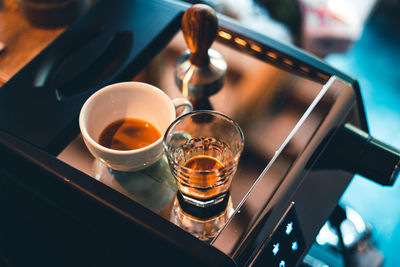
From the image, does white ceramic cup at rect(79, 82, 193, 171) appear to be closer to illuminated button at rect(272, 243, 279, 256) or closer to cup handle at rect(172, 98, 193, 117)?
cup handle at rect(172, 98, 193, 117)

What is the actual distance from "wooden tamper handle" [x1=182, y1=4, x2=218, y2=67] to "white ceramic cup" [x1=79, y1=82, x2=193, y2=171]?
82mm

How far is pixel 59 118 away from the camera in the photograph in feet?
1.87

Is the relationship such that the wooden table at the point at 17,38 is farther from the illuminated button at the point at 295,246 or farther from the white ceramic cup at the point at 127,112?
the illuminated button at the point at 295,246

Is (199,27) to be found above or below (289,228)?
above

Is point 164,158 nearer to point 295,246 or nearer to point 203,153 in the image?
point 203,153

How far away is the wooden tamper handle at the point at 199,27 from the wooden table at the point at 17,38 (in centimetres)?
29

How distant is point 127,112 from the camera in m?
0.58

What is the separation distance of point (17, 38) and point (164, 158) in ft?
1.21

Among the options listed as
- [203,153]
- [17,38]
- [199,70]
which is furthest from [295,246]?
[17,38]

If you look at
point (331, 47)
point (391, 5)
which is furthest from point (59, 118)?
point (391, 5)

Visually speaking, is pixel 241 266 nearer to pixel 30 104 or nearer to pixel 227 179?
pixel 227 179

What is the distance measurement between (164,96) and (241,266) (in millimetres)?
229

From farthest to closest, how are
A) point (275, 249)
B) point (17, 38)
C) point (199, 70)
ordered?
1. point (17, 38)
2. point (199, 70)
3. point (275, 249)

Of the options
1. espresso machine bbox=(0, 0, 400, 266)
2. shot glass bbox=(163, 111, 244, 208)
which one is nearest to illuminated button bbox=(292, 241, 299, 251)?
espresso machine bbox=(0, 0, 400, 266)
